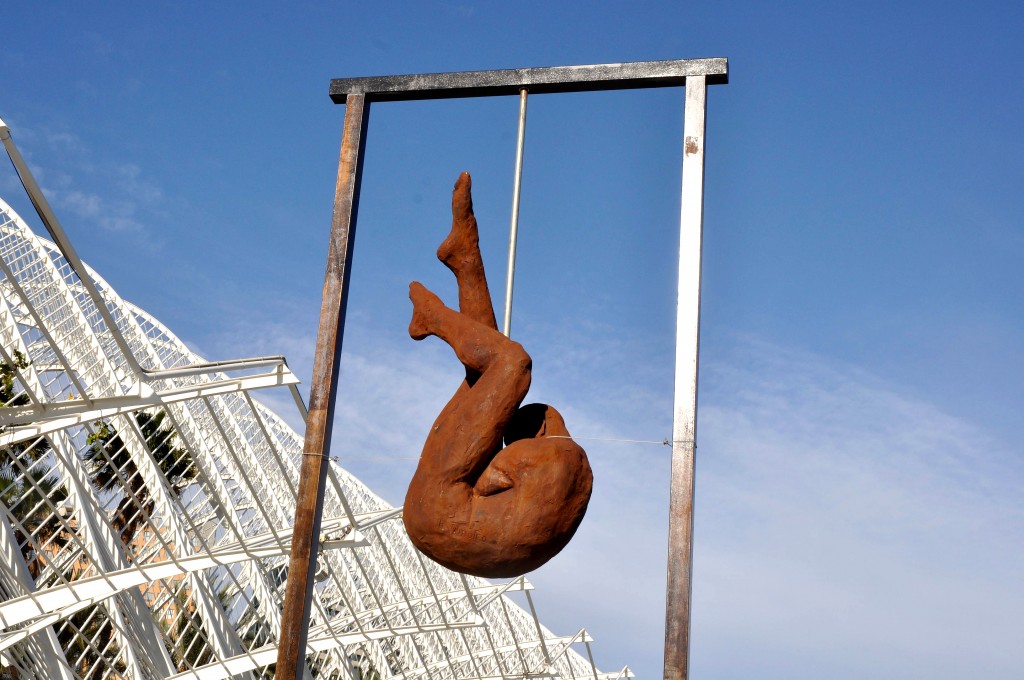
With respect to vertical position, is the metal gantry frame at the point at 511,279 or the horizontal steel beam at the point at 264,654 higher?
the metal gantry frame at the point at 511,279

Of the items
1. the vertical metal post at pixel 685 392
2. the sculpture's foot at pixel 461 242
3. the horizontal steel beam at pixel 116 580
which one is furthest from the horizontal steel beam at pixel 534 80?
the horizontal steel beam at pixel 116 580

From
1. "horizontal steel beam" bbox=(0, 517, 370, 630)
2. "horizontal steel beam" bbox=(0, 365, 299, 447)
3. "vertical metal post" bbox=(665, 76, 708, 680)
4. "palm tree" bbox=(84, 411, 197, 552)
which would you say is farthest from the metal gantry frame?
"palm tree" bbox=(84, 411, 197, 552)

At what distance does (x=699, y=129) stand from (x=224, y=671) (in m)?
17.0

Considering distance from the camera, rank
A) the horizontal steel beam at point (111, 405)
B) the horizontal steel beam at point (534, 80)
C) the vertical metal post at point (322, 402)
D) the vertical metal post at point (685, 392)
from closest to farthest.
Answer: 1. the vertical metal post at point (685, 392)
2. the vertical metal post at point (322, 402)
3. the horizontal steel beam at point (534, 80)
4. the horizontal steel beam at point (111, 405)

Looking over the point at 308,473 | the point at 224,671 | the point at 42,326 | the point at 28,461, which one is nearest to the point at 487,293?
the point at 308,473

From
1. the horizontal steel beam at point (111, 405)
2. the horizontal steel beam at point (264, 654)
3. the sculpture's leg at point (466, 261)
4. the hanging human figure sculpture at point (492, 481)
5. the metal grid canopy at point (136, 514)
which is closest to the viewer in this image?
the hanging human figure sculpture at point (492, 481)

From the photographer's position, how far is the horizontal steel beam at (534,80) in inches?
313

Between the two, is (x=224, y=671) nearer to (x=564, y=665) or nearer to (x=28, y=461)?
(x=28, y=461)

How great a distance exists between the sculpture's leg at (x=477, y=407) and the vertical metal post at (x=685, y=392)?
4.00 ft

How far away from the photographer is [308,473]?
7926mm

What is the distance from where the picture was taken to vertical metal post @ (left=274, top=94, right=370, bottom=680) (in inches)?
301

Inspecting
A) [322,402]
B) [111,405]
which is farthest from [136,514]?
[322,402]

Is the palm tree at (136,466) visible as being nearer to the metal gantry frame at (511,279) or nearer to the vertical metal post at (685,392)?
the metal gantry frame at (511,279)

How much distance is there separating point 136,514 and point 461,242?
19668 mm
